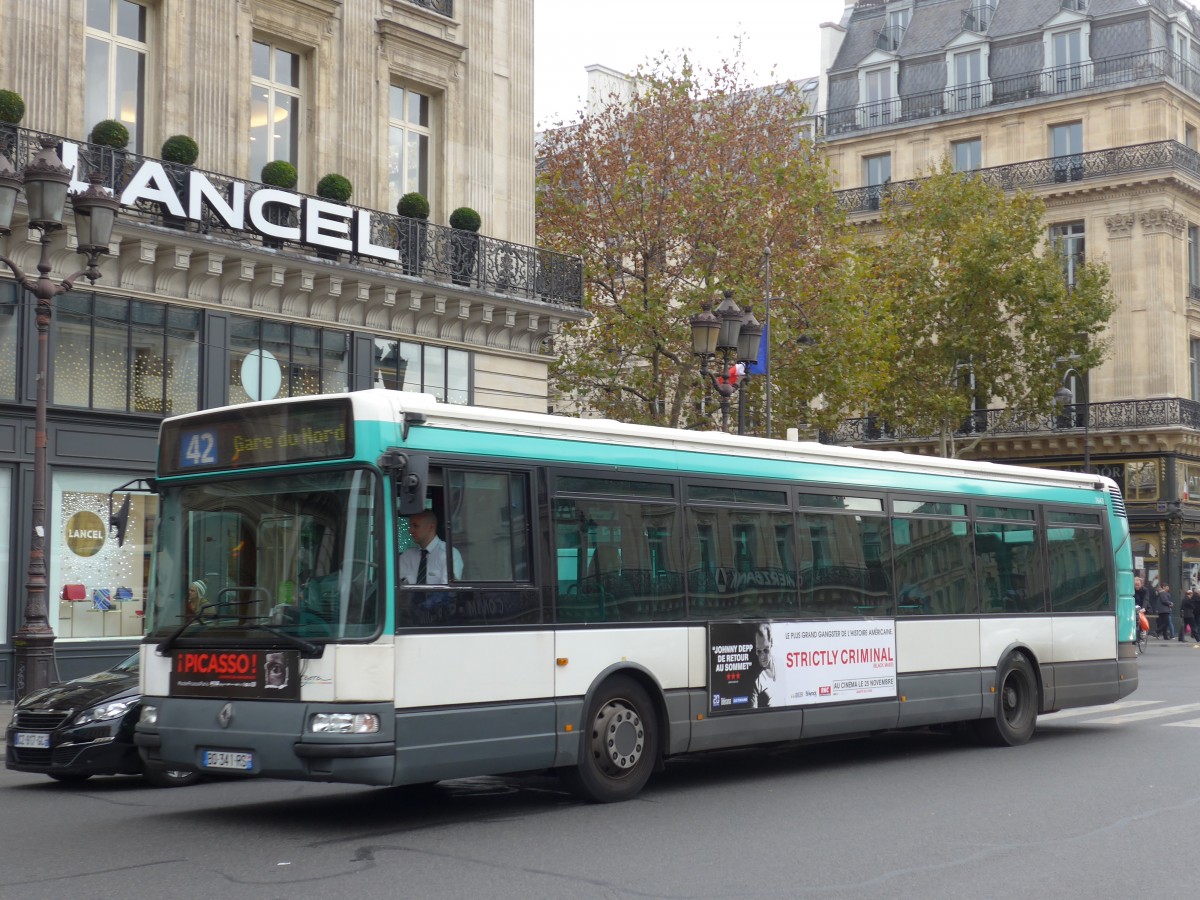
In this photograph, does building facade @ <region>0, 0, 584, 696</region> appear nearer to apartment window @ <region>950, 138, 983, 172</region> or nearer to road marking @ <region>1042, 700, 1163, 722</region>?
road marking @ <region>1042, 700, 1163, 722</region>

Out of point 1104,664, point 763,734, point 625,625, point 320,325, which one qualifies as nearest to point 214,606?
point 625,625

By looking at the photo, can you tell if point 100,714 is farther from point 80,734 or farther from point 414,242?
point 414,242

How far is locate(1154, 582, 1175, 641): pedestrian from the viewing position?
41.7 m

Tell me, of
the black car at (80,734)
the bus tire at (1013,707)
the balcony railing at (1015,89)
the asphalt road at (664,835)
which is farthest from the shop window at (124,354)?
the balcony railing at (1015,89)

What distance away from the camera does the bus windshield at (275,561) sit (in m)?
9.27

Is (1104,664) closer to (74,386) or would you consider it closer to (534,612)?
(534,612)

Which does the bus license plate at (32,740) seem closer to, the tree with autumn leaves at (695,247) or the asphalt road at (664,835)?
the asphalt road at (664,835)

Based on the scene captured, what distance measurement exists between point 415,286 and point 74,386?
5903mm

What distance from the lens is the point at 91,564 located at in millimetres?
20312

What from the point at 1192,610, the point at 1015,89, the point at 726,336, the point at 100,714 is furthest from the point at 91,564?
the point at 1015,89

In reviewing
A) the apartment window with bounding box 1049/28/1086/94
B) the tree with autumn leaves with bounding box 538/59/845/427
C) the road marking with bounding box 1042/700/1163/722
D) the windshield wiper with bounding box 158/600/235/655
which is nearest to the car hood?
the windshield wiper with bounding box 158/600/235/655

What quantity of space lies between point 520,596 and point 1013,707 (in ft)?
22.5

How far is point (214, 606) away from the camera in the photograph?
9.74m

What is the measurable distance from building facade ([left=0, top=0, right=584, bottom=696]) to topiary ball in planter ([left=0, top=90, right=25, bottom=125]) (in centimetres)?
21
